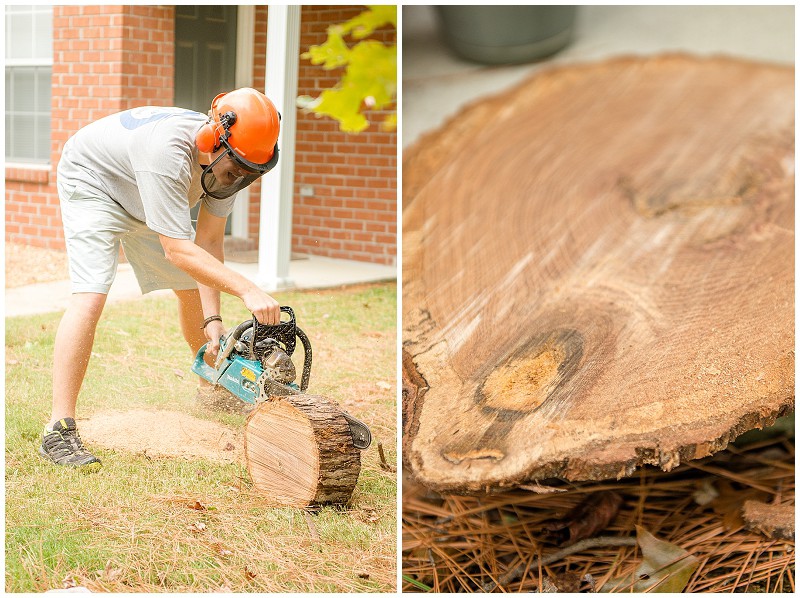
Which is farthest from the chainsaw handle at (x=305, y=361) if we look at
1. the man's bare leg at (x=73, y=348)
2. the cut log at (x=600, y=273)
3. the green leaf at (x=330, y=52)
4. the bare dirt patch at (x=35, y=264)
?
the green leaf at (x=330, y=52)

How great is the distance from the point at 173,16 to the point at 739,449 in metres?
1.84

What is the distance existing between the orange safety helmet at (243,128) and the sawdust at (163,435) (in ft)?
2.09

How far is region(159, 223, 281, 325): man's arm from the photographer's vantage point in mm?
1668

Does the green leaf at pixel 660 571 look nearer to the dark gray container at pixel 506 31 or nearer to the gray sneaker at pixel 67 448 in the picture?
the gray sneaker at pixel 67 448

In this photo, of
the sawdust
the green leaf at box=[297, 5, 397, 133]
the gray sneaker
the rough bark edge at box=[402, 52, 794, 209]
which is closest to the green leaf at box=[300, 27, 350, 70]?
the green leaf at box=[297, 5, 397, 133]

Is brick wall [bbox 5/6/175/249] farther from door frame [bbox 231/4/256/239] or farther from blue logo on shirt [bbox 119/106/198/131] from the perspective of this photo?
door frame [bbox 231/4/256/239]

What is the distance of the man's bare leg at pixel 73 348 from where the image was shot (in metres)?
1.77

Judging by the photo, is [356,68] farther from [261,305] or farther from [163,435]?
[163,435]

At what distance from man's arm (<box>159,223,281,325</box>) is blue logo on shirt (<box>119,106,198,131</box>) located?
272mm

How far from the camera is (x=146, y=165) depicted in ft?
5.44

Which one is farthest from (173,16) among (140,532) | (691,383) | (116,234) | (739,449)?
(739,449)

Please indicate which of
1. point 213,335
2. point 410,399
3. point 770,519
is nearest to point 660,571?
point 770,519

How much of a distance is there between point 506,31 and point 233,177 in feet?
4.43

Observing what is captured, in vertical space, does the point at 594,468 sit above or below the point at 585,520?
above
